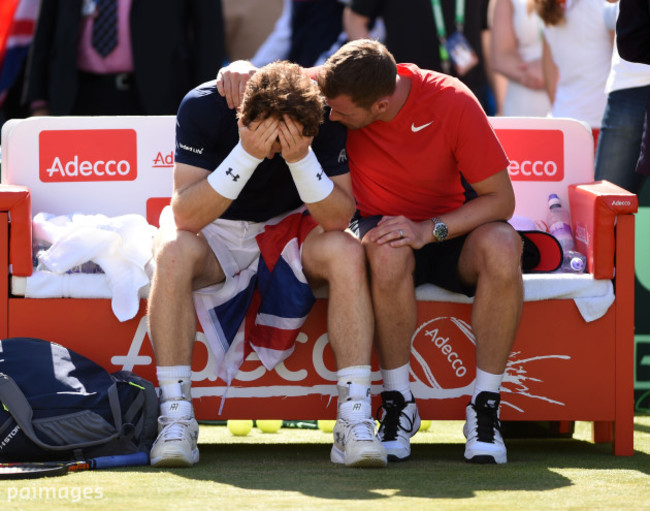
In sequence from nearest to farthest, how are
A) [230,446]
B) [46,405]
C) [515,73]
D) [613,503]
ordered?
1. [613,503]
2. [46,405]
3. [230,446]
4. [515,73]

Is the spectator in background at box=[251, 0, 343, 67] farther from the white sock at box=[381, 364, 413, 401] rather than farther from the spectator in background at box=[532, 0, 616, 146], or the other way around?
the white sock at box=[381, 364, 413, 401]

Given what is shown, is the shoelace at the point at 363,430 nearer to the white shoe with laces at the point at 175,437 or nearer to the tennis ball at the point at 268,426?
the white shoe with laces at the point at 175,437

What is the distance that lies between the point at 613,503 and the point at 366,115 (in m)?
1.51

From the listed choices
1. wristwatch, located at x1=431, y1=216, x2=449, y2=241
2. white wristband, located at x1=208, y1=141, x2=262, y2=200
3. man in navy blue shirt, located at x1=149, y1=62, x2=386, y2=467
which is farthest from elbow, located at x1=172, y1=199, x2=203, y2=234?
wristwatch, located at x1=431, y1=216, x2=449, y2=241

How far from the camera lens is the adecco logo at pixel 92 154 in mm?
4754

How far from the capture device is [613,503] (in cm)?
315

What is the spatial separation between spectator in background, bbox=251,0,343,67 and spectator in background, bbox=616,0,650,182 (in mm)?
2185

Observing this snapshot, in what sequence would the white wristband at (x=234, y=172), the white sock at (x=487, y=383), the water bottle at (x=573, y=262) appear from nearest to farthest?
the white wristband at (x=234, y=172) < the white sock at (x=487, y=383) < the water bottle at (x=573, y=262)

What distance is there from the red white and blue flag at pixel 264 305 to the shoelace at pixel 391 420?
15.6 inches

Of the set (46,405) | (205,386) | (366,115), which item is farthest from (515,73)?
(46,405)

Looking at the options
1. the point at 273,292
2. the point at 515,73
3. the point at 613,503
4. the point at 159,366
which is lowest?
the point at 613,503

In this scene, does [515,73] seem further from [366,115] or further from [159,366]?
[159,366]

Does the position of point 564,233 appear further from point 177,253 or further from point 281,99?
point 177,253

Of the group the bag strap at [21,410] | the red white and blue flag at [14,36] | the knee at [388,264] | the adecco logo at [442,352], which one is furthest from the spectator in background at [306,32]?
the bag strap at [21,410]
